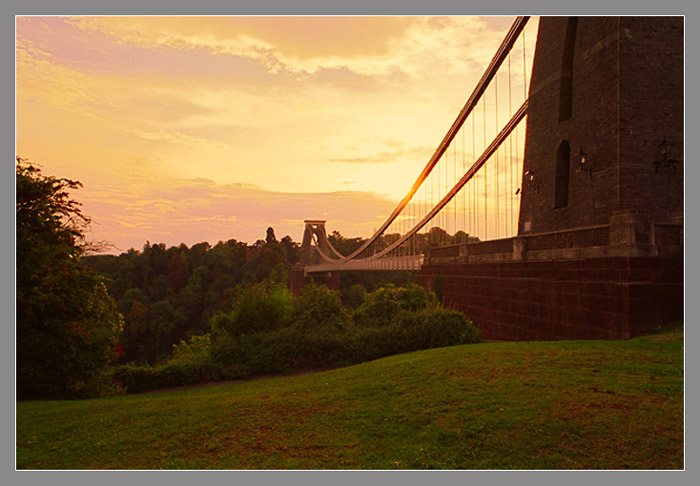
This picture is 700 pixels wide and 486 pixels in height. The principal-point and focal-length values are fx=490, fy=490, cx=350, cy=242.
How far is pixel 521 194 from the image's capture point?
66.3 ft

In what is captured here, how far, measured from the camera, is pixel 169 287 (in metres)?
64.6

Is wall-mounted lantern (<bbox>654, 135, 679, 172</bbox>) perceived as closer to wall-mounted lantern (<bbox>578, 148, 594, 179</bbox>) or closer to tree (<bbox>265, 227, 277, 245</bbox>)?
wall-mounted lantern (<bbox>578, 148, 594, 179</bbox>)

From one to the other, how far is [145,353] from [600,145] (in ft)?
173

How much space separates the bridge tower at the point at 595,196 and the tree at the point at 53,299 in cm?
1172

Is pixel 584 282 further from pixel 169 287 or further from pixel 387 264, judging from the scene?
pixel 169 287

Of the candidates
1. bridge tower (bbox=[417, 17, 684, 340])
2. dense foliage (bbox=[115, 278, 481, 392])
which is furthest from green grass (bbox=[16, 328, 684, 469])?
dense foliage (bbox=[115, 278, 481, 392])

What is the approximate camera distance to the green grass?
203 inches

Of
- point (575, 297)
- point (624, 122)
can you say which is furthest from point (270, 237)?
point (575, 297)

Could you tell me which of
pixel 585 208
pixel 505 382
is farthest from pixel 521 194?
pixel 505 382

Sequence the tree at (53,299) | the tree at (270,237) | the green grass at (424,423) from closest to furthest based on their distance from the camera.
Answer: the green grass at (424,423) < the tree at (53,299) < the tree at (270,237)

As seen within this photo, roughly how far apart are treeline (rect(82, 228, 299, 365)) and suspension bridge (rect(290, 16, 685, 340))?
39.6 meters

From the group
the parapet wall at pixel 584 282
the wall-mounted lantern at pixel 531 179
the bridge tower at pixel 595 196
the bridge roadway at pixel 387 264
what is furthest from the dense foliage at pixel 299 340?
the bridge roadway at pixel 387 264

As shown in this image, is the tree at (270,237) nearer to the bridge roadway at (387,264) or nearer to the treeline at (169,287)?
the treeline at (169,287)

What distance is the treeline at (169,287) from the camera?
5481 centimetres
